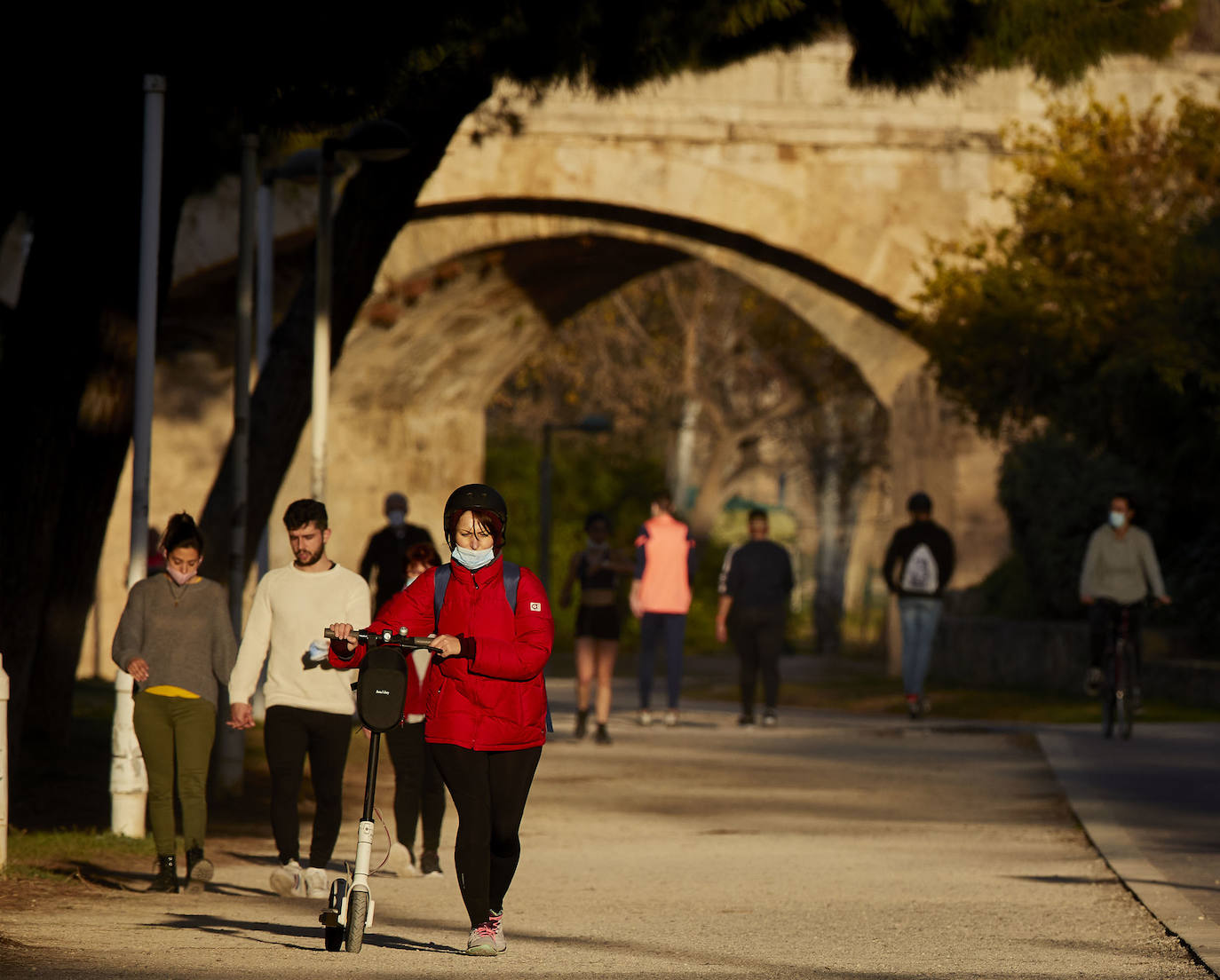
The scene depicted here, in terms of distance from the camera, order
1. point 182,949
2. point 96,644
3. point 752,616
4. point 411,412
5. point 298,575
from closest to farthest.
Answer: point 182,949 → point 298,575 → point 752,616 → point 96,644 → point 411,412

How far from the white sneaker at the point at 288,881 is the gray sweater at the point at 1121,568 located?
8343 millimetres

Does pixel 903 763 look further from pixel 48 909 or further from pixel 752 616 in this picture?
pixel 48 909

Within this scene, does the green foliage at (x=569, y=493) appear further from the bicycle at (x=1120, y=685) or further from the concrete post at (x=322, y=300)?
the concrete post at (x=322, y=300)

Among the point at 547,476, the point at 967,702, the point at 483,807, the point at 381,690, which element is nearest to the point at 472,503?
the point at 381,690

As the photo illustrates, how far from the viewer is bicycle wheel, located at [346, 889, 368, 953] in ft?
23.1

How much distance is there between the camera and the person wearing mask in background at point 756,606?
57.5 feet

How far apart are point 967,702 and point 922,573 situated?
9.06ft

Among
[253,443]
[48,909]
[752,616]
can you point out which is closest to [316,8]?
[253,443]

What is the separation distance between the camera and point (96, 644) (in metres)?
26.5

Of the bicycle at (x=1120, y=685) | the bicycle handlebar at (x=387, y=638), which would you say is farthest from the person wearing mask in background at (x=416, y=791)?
the bicycle at (x=1120, y=685)

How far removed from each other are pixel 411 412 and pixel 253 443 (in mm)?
15560

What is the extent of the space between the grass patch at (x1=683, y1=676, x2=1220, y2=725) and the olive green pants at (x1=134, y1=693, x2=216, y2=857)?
978 cm

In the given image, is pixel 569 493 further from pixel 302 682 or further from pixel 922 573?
pixel 302 682

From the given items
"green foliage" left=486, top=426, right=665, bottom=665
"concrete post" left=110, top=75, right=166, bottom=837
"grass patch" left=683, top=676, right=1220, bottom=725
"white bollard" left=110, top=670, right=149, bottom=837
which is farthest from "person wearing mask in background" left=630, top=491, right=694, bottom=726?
"green foliage" left=486, top=426, right=665, bottom=665
